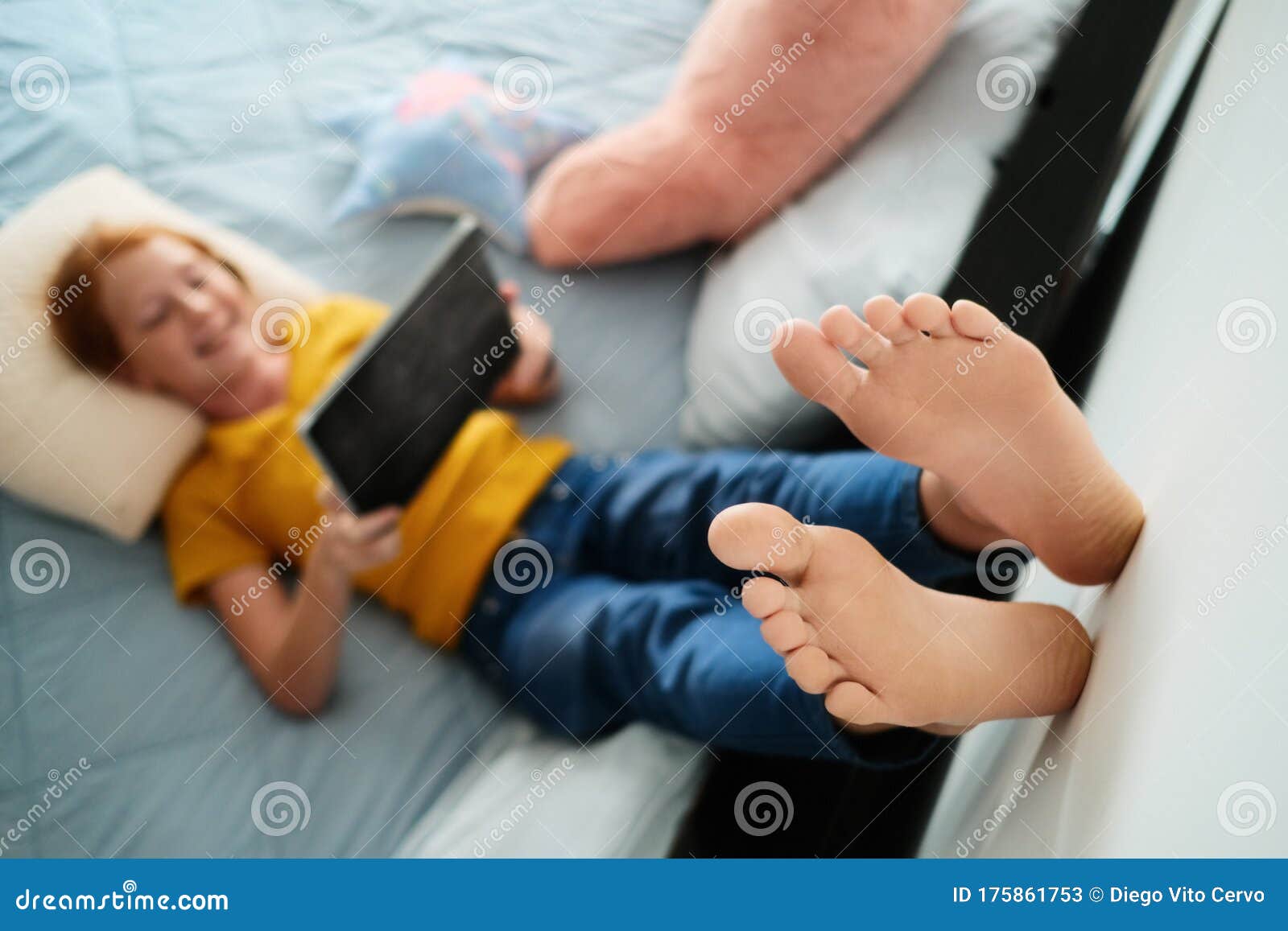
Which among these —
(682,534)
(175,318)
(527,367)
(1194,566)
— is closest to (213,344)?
(175,318)

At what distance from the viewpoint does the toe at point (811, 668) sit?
0.53 meters

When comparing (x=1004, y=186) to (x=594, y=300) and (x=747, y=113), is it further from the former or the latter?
(x=594, y=300)

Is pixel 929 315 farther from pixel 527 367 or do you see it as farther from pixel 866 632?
pixel 527 367

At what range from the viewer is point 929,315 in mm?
546

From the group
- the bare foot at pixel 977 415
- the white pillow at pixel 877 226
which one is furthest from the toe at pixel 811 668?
the white pillow at pixel 877 226

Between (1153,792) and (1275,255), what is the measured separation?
36 centimetres

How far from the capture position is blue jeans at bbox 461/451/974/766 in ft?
2.14

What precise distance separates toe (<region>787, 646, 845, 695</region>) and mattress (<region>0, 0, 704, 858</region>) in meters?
0.25

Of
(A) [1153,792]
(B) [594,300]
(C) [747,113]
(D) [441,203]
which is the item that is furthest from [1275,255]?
(D) [441,203]

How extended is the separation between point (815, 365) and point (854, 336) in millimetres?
32

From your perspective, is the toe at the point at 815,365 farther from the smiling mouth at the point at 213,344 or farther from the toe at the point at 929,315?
A: the smiling mouth at the point at 213,344

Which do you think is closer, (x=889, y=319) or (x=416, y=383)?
(x=889, y=319)

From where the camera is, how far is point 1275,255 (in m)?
0.58

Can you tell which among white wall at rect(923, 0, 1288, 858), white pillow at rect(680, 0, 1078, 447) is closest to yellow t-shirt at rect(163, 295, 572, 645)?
white pillow at rect(680, 0, 1078, 447)
